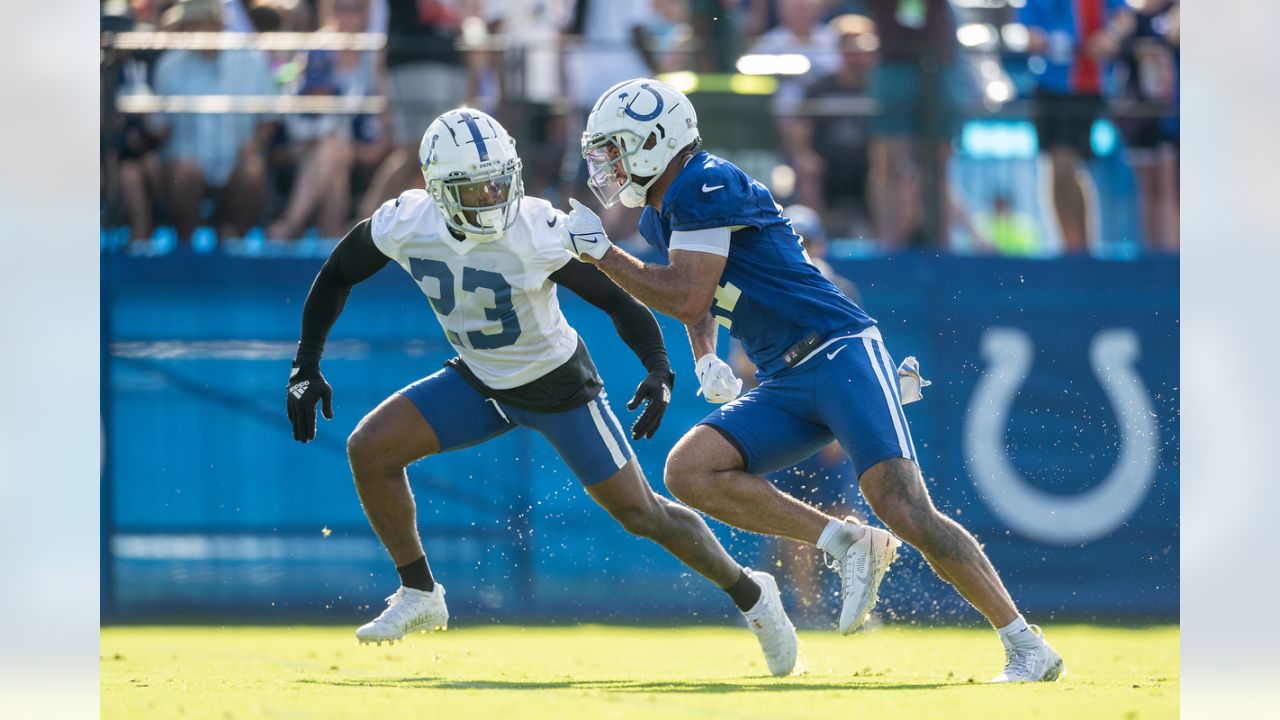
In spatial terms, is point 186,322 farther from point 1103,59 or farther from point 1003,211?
point 1103,59

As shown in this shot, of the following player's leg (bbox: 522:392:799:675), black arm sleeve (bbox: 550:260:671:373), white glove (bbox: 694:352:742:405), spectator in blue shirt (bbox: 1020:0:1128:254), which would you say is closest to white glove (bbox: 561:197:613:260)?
black arm sleeve (bbox: 550:260:671:373)

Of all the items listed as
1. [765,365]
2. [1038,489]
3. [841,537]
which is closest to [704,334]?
[765,365]

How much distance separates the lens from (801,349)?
7.21m

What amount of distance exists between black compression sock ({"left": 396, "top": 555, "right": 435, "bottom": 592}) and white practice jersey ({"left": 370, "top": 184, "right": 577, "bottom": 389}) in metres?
0.87

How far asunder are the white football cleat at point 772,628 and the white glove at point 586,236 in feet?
5.57

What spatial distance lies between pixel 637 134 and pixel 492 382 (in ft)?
4.16

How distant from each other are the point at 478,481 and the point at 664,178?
393cm

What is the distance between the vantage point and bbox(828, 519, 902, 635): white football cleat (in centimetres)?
Result: 709

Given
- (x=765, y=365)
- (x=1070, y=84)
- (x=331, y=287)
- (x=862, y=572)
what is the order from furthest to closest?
1. (x=1070, y=84)
2. (x=331, y=287)
3. (x=765, y=365)
4. (x=862, y=572)

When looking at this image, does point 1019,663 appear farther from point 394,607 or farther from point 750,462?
point 394,607

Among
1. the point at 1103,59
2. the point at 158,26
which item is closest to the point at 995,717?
the point at 1103,59

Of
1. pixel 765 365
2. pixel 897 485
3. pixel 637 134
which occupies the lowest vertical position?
pixel 897 485
